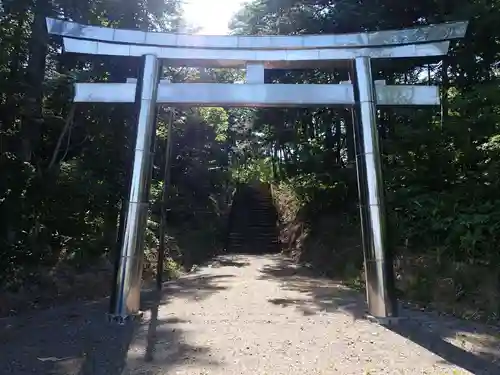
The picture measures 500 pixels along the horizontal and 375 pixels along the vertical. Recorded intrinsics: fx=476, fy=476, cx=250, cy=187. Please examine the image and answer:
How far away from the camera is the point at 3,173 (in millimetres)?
8539

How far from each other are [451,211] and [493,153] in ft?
4.73

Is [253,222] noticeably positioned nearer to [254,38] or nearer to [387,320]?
[254,38]

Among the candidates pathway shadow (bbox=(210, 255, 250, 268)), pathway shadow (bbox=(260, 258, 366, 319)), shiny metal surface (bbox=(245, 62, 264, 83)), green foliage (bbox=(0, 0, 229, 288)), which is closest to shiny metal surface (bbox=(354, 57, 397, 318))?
pathway shadow (bbox=(260, 258, 366, 319))

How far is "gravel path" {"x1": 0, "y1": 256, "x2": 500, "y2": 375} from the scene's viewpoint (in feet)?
15.7

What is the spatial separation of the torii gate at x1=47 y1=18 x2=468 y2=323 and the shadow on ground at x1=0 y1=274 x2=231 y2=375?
0.81 metres

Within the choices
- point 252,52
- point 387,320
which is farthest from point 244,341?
point 252,52

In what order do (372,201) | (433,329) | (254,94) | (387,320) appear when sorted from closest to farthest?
(433,329), (387,320), (372,201), (254,94)

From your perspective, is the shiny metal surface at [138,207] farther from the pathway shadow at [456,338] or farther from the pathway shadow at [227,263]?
the pathway shadow at [227,263]

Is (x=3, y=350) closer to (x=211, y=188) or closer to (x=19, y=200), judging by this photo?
(x=19, y=200)

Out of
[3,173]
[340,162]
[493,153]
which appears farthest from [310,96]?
[340,162]

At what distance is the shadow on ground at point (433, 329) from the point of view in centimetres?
503

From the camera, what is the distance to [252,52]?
7.75 m

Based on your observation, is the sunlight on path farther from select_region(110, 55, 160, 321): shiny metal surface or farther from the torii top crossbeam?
the torii top crossbeam

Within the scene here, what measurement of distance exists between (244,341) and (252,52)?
14.9 ft
